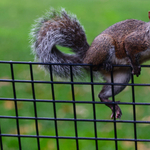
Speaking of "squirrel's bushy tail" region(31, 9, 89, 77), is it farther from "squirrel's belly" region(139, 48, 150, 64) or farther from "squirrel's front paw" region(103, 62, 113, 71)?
"squirrel's belly" region(139, 48, 150, 64)

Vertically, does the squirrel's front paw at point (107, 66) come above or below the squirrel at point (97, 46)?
below

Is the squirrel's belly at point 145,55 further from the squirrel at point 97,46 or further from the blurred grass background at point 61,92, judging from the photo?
the blurred grass background at point 61,92

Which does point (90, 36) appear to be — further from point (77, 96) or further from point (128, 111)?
point (128, 111)

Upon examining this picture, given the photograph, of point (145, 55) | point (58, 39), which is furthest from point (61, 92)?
point (145, 55)

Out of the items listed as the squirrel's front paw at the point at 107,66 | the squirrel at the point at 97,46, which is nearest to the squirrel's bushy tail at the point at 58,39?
the squirrel at the point at 97,46

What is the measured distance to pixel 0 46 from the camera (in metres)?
4.57

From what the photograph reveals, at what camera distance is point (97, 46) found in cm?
191

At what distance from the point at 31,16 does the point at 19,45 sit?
1.45m

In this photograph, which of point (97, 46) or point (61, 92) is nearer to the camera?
point (97, 46)

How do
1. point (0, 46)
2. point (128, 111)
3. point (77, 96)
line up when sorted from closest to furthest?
point (128, 111) < point (77, 96) < point (0, 46)

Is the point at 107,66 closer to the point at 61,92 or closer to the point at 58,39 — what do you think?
the point at 58,39

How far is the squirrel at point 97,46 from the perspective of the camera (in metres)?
1.83

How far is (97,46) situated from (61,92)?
4.58 ft

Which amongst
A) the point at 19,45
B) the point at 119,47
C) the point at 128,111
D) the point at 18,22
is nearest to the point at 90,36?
the point at 19,45
